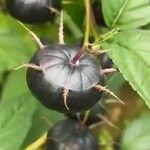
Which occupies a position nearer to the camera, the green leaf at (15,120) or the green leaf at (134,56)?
the green leaf at (134,56)

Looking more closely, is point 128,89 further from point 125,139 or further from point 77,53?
point 77,53

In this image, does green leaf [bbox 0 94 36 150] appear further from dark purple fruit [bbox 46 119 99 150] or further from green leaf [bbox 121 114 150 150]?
green leaf [bbox 121 114 150 150]

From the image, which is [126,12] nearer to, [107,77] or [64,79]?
[107,77]

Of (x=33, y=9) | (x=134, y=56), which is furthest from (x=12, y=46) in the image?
(x=134, y=56)

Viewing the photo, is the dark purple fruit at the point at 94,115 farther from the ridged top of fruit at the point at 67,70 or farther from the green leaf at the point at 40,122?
the ridged top of fruit at the point at 67,70

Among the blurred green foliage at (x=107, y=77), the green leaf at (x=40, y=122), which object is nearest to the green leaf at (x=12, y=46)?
the blurred green foliage at (x=107, y=77)

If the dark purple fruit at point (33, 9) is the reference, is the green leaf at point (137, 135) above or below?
below

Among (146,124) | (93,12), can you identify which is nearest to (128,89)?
(146,124)
